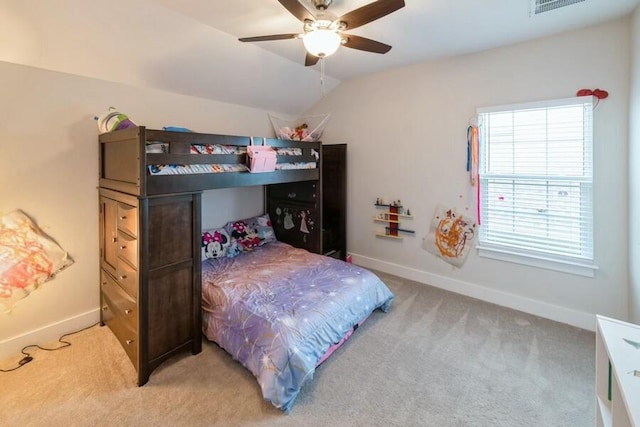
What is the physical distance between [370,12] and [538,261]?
2683 mm

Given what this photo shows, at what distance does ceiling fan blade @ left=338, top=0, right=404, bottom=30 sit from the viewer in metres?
1.59

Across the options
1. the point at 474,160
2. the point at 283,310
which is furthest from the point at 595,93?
the point at 283,310

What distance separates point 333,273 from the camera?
2.85 m

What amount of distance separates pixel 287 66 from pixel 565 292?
3.63 meters

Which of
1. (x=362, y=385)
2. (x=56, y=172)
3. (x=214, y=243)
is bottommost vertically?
(x=362, y=385)

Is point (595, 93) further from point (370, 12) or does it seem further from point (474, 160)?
point (370, 12)

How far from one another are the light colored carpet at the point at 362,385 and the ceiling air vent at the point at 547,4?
2582 mm

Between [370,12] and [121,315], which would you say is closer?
[370,12]

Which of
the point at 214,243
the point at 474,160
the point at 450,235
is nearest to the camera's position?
the point at 474,160

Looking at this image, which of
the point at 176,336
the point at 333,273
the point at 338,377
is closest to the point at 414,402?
the point at 338,377

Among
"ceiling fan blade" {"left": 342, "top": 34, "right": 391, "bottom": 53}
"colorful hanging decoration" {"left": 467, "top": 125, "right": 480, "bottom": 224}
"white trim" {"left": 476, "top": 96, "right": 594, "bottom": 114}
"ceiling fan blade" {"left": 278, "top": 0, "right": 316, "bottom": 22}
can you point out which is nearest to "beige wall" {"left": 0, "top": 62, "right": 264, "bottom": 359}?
"ceiling fan blade" {"left": 278, "top": 0, "right": 316, "bottom": 22}

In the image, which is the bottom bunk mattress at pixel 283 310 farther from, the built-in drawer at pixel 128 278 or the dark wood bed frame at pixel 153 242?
the built-in drawer at pixel 128 278

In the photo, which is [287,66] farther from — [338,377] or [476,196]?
[338,377]

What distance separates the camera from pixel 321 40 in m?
1.82
